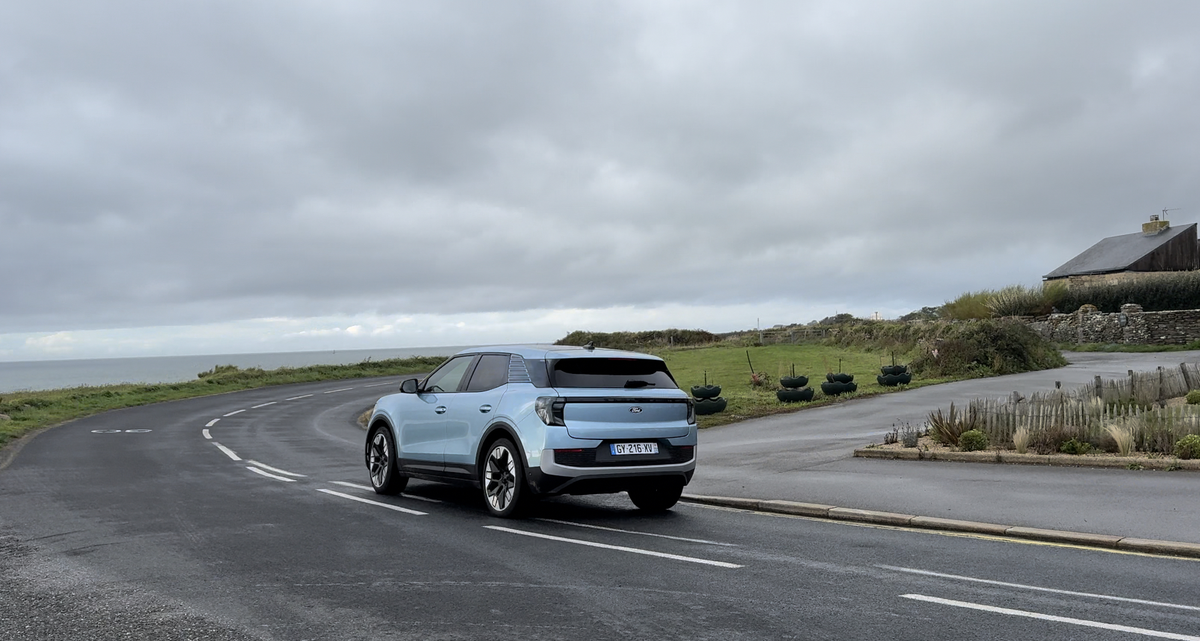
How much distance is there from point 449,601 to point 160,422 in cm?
2458

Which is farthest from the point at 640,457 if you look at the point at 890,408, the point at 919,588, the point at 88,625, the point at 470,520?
the point at 890,408

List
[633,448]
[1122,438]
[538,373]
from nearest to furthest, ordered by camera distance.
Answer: [633,448], [538,373], [1122,438]

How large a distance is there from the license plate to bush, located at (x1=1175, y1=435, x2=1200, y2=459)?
23.3 ft

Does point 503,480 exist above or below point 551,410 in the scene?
below

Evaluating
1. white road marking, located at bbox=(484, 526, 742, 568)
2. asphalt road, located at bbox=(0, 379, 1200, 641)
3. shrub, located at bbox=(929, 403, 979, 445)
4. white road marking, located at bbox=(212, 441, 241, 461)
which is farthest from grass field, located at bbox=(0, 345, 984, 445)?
white road marking, located at bbox=(484, 526, 742, 568)

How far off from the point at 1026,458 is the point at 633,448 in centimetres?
633

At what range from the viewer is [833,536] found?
877 cm

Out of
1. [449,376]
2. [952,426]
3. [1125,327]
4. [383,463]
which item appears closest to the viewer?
[449,376]

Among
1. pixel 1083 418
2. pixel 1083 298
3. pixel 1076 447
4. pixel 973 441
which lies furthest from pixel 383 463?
pixel 1083 298

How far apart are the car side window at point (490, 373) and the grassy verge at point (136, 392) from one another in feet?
54.9

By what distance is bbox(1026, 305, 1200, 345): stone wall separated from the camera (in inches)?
1652

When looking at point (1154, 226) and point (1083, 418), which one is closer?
point (1083, 418)

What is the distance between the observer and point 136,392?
41.3 meters

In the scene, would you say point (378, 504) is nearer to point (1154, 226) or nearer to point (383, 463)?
point (383, 463)
